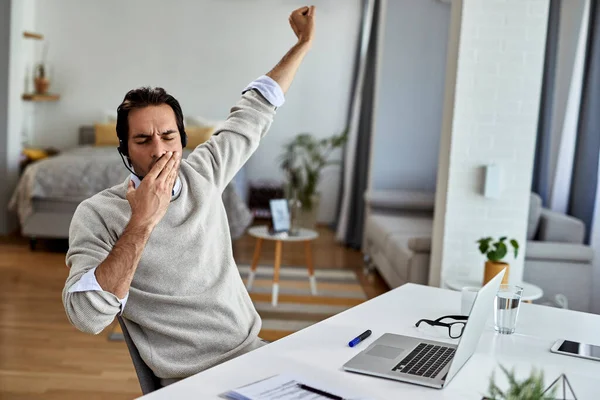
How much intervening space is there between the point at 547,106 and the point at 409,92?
1.74 meters

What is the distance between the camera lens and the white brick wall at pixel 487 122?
3.84 metres

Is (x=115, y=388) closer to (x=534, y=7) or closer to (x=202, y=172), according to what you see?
(x=202, y=172)

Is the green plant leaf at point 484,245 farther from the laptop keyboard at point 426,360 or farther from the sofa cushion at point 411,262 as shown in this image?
the laptop keyboard at point 426,360

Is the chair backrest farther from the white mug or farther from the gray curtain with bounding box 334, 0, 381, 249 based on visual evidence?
the gray curtain with bounding box 334, 0, 381, 249

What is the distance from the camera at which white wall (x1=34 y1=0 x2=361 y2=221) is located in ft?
27.0

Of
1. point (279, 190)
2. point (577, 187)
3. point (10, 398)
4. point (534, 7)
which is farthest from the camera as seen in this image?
point (279, 190)

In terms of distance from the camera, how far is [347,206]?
7.29 m

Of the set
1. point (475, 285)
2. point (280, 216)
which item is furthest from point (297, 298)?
point (475, 285)

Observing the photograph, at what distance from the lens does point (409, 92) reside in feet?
22.6

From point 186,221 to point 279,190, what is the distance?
5993mm

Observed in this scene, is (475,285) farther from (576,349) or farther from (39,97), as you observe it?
(39,97)

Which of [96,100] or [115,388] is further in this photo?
[96,100]

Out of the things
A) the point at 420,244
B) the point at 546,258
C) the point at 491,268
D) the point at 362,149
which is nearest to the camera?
the point at 491,268

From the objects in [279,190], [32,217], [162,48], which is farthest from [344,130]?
[32,217]
